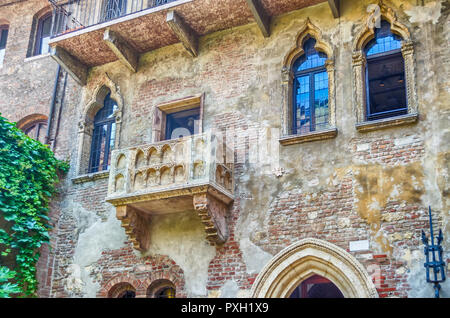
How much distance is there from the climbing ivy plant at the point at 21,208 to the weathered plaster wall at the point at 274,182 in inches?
23.7

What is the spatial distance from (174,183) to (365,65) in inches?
159

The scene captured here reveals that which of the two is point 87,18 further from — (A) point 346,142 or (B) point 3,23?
(A) point 346,142

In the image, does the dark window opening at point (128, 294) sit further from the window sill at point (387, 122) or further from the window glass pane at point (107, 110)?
the window sill at point (387, 122)

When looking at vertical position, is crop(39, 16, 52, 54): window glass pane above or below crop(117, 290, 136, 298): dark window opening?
above

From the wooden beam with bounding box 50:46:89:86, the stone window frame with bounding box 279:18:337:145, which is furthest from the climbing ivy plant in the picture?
the stone window frame with bounding box 279:18:337:145

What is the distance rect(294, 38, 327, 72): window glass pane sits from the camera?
452 inches

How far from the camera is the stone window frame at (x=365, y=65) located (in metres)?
10.1

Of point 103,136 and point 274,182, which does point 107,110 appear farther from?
point 274,182

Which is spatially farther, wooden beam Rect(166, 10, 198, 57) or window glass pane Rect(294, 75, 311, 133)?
wooden beam Rect(166, 10, 198, 57)

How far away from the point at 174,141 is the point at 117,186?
4.50ft

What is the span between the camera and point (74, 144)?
44.0 feet

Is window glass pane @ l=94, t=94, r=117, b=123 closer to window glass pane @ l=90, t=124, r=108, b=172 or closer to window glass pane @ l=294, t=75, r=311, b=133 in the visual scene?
window glass pane @ l=90, t=124, r=108, b=172

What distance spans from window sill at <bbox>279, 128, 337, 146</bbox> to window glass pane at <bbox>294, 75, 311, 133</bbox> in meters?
0.38
